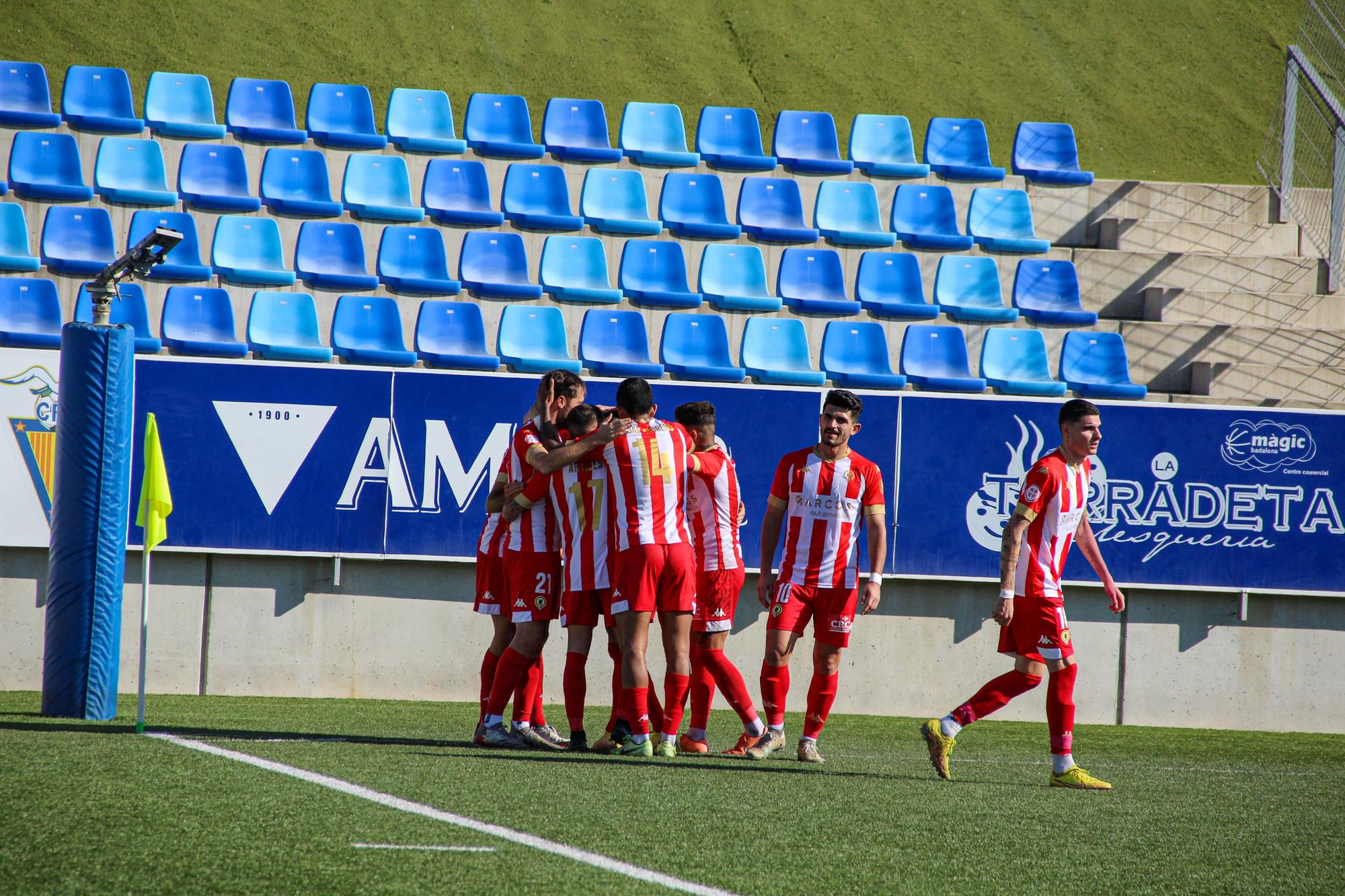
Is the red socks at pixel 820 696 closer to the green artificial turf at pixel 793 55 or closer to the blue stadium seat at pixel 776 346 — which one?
the blue stadium seat at pixel 776 346

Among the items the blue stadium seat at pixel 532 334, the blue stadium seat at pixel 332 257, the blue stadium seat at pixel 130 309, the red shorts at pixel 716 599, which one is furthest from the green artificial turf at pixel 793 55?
the red shorts at pixel 716 599

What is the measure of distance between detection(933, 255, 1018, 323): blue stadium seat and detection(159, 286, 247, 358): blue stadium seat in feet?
21.8

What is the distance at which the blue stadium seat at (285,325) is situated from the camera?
34.7ft

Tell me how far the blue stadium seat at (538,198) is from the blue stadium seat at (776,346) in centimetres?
217

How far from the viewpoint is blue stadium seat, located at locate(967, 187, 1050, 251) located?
13203 millimetres

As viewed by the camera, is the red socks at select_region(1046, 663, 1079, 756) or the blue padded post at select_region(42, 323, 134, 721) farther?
the blue padded post at select_region(42, 323, 134, 721)

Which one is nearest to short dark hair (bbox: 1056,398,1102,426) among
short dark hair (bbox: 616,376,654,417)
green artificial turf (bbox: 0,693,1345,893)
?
green artificial turf (bbox: 0,693,1345,893)

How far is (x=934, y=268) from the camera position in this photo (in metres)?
13.1

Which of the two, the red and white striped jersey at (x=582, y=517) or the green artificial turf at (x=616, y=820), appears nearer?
the green artificial turf at (x=616, y=820)

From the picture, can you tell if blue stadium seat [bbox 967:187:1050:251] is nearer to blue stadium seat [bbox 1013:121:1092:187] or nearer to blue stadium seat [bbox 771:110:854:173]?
blue stadium seat [bbox 1013:121:1092:187]

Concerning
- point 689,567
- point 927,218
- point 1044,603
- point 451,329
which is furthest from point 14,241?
point 1044,603

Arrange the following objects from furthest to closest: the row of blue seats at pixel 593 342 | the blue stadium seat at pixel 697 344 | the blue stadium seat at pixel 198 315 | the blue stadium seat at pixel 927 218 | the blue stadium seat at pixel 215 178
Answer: the blue stadium seat at pixel 927 218, the blue stadium seat at pixel 215 178, the blue stadium seat at pixel 697 344, the blue stadium seat at pixel 198 315, the row of blue seats at pixel 593 342

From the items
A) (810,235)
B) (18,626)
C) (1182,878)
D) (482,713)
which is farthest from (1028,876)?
(810,235)

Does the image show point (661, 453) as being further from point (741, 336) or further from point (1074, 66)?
point (1074, 66)
